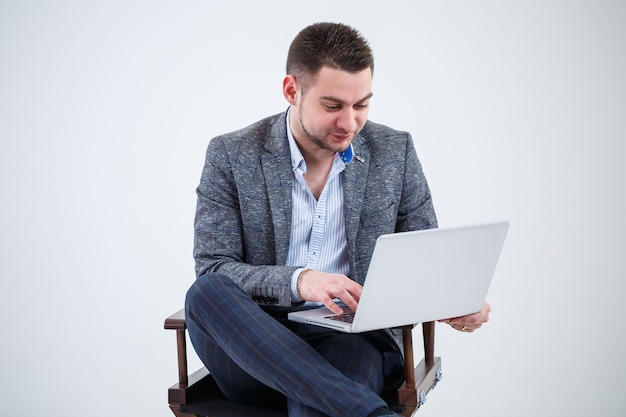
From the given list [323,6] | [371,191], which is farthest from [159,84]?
[371,191]

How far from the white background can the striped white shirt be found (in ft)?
3.87

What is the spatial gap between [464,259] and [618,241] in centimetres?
189

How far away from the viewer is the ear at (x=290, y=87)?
2527 millimetres

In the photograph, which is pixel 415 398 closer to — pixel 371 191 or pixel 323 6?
pixel 371 191

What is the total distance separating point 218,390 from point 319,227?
0.52 metres

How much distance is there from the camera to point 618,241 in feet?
12.3

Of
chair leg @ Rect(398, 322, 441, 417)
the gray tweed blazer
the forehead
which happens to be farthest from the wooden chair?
the forehead

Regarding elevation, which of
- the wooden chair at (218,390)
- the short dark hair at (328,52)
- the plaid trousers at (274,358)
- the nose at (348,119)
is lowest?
the wooden chair at (218,390)

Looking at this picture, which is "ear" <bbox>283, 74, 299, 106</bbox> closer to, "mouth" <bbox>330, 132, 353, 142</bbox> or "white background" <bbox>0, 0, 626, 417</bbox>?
"mouth" <bbox>330, 132, 353, 142</bbox>

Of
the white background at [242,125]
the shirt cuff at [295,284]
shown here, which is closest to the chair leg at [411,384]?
the shirt cuff at [295,284]

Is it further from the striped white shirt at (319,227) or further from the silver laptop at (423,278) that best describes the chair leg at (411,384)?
the striped white shirt at (319,227)

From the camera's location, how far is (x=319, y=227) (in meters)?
2.54

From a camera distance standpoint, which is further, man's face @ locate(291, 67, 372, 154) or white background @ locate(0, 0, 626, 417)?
white background @ locate(0, 0, 626, 417)

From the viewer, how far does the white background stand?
145 inches
